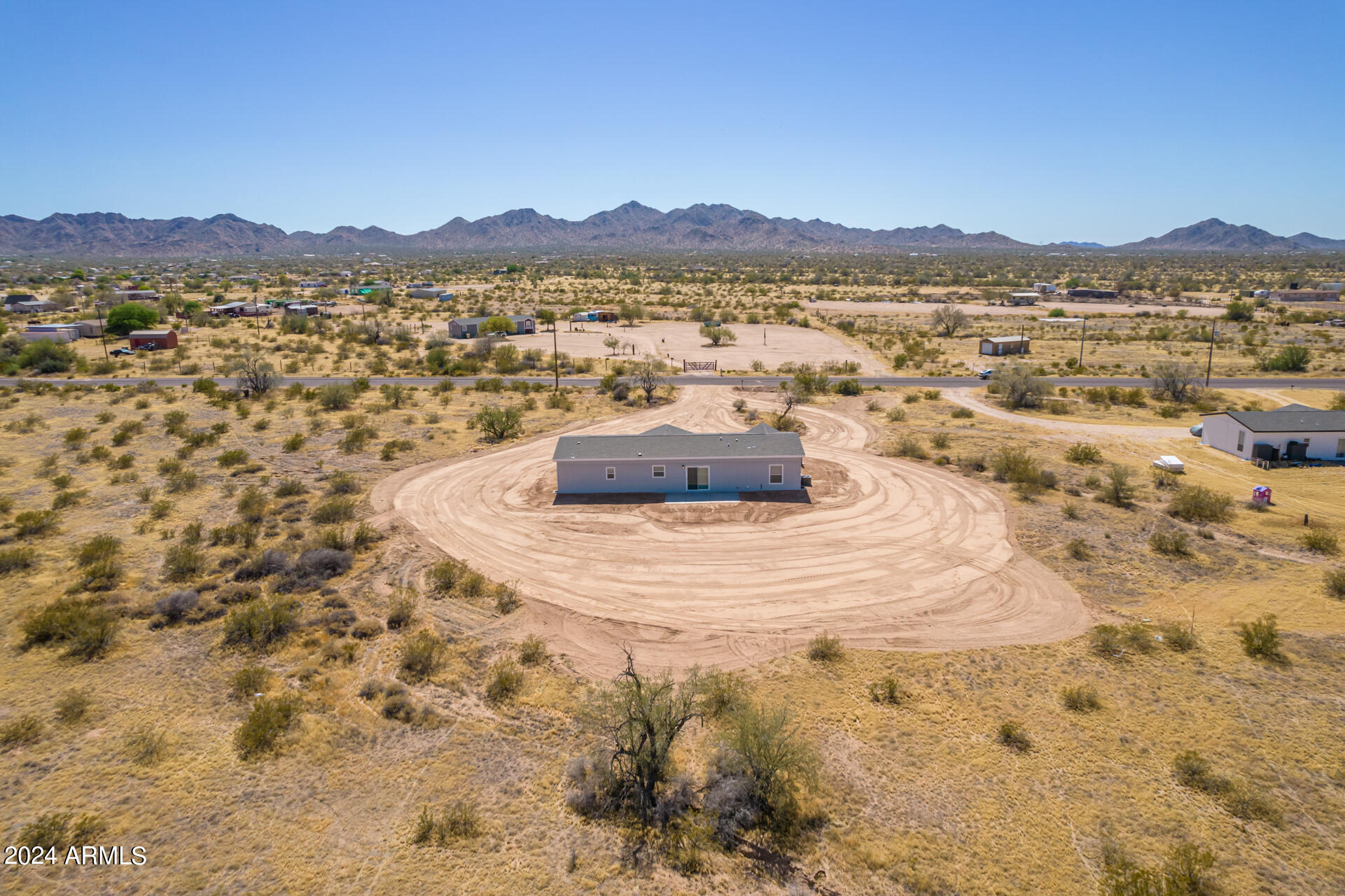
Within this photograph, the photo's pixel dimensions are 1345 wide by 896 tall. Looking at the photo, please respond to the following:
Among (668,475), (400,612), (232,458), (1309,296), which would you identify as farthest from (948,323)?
(400,612)

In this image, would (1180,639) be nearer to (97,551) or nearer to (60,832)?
(60,832)

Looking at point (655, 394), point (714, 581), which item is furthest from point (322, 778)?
point (655, 394)

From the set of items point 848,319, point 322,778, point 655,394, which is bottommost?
point 322,778

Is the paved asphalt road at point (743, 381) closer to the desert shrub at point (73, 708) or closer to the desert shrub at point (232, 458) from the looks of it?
the desert shrub at point (232, 458)

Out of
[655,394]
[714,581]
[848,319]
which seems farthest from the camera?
[848,319]

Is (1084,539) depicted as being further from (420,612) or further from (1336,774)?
(420,612)

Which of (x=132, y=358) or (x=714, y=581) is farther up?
(x=132, y=358)

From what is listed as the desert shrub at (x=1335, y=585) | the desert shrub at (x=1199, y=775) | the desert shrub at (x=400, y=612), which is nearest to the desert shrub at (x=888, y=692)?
the desert shrub at (x=1199, y=775)
